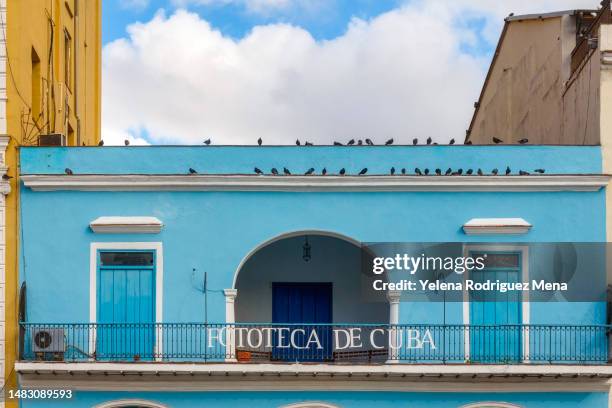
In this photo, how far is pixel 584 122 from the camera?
20.8 meters

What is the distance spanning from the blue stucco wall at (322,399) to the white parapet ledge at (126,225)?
2.75m

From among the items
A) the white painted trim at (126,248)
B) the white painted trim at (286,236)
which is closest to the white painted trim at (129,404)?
the white painted trim at (126,248)

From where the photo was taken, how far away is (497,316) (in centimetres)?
1969

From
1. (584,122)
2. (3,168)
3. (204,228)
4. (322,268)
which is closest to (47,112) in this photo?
(3,168)

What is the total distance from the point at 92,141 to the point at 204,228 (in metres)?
8.59

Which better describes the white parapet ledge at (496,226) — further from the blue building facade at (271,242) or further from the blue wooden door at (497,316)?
the blue wooden door at (497,316)

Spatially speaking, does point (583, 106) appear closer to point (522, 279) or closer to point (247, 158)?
point (522, 279)

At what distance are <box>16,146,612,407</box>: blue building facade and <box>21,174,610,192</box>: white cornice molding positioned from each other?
0.03 m

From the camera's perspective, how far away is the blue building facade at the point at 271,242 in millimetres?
19344

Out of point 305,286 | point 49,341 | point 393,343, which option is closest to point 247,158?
point 305,286

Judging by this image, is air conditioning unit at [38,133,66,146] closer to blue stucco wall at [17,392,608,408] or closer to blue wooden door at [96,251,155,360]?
blue wooden door at [96,251,155,360]

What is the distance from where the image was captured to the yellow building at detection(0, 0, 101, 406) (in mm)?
19609

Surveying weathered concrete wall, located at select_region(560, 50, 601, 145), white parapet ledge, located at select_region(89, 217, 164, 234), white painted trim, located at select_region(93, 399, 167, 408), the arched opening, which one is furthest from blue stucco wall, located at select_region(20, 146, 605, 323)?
the arched opening

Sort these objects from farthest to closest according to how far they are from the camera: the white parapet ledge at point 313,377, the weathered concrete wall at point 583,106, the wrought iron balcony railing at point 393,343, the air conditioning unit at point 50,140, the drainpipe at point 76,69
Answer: the drainpipe at point 76,69 → the air conditioning unit at point 50,140 → the weathered concrete wall at point 583,106 → the wrought iron balcony railing at point 393,343 → the white parapet ledge at point 313,377
